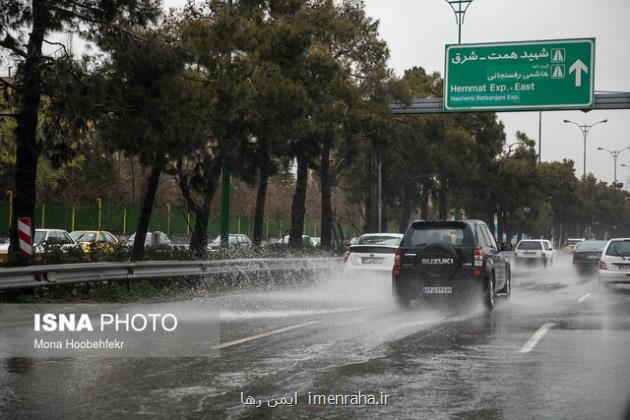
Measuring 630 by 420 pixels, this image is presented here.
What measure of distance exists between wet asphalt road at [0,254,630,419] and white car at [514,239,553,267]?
34.6 meters

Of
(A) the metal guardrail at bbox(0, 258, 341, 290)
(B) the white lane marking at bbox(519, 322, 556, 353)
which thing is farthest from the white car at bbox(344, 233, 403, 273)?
(B) the white lane marking at bbox(519, 322, 556, 353)

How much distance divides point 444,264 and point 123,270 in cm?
659

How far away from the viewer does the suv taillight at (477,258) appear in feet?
54.3

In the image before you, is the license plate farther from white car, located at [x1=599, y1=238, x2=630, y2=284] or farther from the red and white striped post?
white car, located at [x1=599, y1=238, x2=630, y2=284]

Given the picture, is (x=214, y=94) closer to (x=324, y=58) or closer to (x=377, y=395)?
(x=324, y=58)

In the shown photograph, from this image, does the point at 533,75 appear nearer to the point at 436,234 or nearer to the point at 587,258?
the point at 587,258

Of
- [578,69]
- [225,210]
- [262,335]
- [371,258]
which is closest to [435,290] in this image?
[262,335]

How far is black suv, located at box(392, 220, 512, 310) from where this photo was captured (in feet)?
54.2

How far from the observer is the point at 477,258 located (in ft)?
54.5

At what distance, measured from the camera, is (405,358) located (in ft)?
33.2

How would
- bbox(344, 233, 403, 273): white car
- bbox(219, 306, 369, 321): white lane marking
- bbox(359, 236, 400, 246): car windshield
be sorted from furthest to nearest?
bbox(359, 236, 400, 246): car windshield < bbox(344, 233, 403, 273): white car < bbox(219, 306, 369, 321): white lane marking

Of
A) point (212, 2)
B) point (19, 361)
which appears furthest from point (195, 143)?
point (19, 361)

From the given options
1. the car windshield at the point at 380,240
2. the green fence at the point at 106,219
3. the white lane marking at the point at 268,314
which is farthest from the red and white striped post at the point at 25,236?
the green fence at the point at 106,219

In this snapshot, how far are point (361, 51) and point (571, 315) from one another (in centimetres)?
2071
